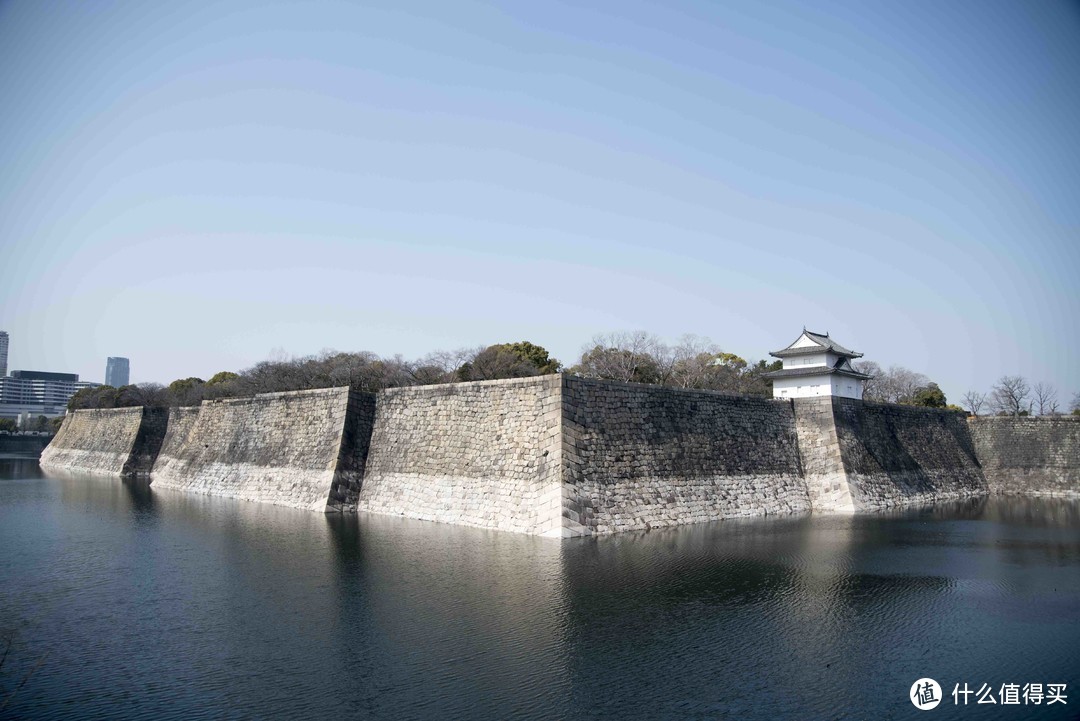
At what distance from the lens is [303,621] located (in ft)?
30.8

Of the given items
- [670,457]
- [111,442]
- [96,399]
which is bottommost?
[111,442]

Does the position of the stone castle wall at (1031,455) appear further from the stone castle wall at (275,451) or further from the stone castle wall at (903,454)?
the stone castle wall at (275,451)

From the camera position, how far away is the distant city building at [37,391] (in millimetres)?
104688

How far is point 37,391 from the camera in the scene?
111m

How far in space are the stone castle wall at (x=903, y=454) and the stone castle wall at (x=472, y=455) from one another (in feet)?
33.9

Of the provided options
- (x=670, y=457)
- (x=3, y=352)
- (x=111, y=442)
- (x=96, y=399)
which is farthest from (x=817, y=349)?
(x=3, y=352)

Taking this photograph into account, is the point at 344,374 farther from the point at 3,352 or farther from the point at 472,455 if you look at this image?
the point at 3,352

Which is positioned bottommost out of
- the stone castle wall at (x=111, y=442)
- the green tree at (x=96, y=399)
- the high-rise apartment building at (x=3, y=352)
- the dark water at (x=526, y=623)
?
the dark water at (x=526, y=623)

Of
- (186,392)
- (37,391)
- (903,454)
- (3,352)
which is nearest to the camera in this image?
(903,454)

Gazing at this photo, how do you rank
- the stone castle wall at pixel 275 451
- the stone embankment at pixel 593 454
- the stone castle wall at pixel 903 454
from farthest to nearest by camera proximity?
the stone castle wall at pixel 903 454 < the stone castle wall at pixel 275 451 < the stone embankment at pixel 593 454

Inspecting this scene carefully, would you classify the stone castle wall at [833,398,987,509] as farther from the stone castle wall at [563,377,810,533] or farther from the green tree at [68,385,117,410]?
the green tree at [68,385,117,410]

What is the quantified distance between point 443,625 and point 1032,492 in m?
27.3

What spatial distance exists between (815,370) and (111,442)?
3369 cm

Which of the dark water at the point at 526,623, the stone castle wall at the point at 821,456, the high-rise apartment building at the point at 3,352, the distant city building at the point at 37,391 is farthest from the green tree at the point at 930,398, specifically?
the high-rise apartment building at the point at 3,352
